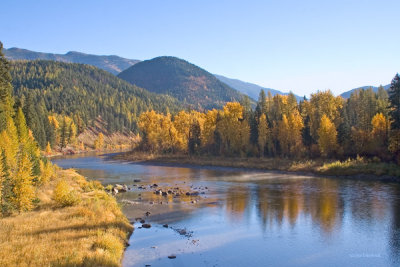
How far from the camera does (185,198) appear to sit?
44812 mm

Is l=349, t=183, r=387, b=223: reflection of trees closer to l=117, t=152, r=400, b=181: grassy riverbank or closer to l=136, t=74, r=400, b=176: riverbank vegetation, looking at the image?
l=117, t=152, r=400, b=181: grassy riverbank

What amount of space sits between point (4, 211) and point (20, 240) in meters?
8.79

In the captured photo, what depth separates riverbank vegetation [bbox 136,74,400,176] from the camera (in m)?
65.3

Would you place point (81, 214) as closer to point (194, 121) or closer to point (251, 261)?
point (251, 261)

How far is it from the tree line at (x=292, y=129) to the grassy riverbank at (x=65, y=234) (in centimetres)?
5301

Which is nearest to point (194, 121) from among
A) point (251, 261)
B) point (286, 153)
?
point (286, 153)

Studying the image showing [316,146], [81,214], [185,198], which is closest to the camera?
[81,214]

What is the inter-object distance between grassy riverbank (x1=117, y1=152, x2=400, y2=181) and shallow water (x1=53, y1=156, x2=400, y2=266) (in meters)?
7.86

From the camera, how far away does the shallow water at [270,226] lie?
2317 centimetres

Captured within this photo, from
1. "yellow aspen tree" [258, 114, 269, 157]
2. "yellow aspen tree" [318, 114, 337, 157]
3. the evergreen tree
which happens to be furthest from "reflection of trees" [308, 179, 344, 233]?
"yellow aspen tree" [258, 114, 269, 157]

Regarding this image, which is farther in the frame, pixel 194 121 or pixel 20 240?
pixel 194 121

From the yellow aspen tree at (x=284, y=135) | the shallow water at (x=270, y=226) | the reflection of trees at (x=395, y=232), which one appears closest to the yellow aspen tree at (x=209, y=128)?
the yellow aspen tree at (x=284, y=135)

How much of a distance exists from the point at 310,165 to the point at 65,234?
188 ft

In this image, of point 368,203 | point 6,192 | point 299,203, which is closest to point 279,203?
point 299,203
